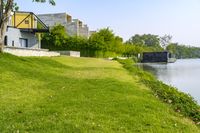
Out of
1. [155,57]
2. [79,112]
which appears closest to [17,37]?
[79,112]

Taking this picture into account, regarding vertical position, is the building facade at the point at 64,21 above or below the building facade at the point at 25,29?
above

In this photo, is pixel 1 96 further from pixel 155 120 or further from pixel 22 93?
pixel 155 120

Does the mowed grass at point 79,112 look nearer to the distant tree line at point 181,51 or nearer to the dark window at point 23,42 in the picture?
the dark window at point 23,42

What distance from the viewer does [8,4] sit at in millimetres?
19781

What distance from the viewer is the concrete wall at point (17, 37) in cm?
4100

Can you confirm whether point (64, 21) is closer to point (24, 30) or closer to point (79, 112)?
point (24, 30)

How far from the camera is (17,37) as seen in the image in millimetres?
42438

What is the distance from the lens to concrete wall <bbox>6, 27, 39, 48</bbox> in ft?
135

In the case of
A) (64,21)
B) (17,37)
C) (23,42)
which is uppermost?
(64,21)

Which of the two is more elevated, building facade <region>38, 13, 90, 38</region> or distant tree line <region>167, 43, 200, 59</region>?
building facade <region>38, 13, 90, 38</region>

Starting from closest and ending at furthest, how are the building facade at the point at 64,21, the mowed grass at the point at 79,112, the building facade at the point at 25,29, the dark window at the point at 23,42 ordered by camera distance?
the mowed grass at the point at 79,112 → the building facade at the point at 25,29 → the dark window at the point at 23,42 → the building facade at the point at 64,21

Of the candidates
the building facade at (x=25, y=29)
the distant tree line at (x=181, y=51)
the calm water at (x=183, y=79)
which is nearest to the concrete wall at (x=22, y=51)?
the building facade at (x=25, y=29)

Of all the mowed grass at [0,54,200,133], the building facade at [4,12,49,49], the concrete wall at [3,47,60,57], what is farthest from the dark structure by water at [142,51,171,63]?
the mowed grass at [0,54,200,133]

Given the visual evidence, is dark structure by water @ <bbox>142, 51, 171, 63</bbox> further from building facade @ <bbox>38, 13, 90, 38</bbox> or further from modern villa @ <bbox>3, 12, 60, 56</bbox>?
modern villa @ <bbox>3, 12, 60, 56</bbox>
